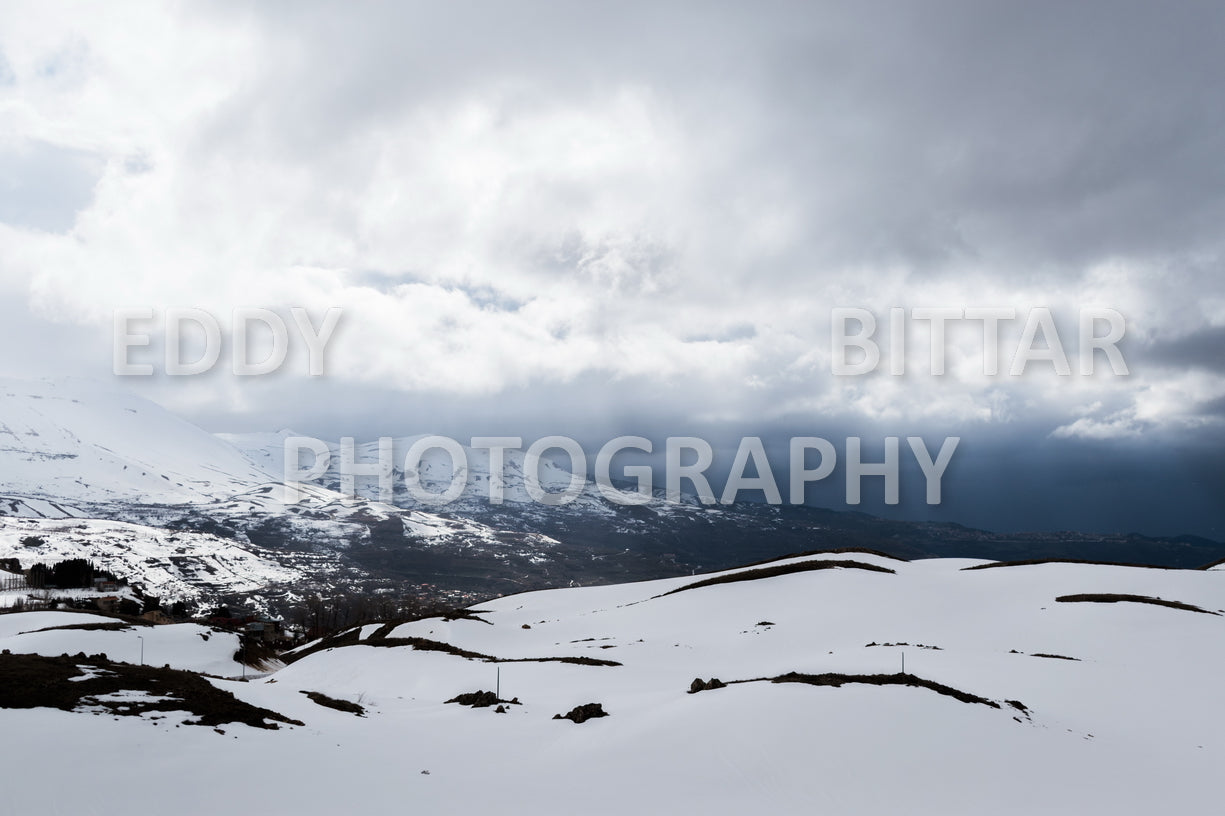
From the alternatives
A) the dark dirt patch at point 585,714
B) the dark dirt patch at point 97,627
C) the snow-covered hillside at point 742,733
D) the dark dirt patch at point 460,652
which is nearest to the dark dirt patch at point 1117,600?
the snow-covered hillside at point 742,733

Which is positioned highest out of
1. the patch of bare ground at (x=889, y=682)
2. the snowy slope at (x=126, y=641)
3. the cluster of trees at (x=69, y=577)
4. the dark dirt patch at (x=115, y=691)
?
the dark dirt patch at (x=115, y=691)

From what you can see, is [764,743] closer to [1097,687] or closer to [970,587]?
[1097,687]

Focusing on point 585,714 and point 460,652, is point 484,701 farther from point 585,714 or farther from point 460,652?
point 460,652

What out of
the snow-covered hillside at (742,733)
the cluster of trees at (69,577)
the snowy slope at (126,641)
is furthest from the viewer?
the cluster of trees at (69,577)

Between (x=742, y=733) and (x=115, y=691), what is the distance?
55.0 feet

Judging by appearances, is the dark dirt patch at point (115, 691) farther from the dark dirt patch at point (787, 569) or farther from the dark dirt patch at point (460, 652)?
the dark dirt patch at point (787, 569)

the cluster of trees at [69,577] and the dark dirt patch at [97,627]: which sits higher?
the dark dirt patch at [97,627]

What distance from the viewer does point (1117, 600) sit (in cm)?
3700

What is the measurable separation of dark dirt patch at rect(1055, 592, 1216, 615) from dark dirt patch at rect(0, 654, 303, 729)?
41.7 metres

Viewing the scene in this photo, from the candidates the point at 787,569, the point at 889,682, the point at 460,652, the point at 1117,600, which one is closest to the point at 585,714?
the point at 889,682

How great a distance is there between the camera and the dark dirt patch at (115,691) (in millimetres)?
15617

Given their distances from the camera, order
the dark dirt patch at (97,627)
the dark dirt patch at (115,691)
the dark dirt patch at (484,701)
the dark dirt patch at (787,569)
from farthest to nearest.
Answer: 1. the dark dirt patch at (787,569)
2. the dark dirt patch at (97,627)
3. the dark dirt patch at (484,701)
4. the dark dirt patch at (115,691)

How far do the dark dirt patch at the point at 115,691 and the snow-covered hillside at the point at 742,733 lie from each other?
809 millimetres

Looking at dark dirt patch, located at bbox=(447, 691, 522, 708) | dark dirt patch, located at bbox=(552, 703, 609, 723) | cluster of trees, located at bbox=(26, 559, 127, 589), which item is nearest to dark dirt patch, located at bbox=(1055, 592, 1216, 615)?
dark dirt patch, located at bbox=(552, 703, 609, 723)
